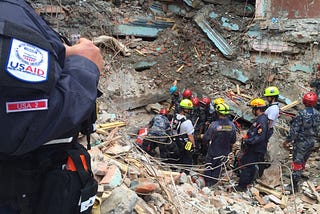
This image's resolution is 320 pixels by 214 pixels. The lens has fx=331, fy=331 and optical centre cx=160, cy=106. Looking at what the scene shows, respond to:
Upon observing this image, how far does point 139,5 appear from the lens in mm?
10578

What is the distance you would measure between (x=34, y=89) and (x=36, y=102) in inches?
1.8

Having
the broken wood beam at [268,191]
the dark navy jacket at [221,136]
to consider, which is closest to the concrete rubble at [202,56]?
the broken wood beam at [268,191]

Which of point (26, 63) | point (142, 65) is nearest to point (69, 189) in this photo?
point (26, 63)

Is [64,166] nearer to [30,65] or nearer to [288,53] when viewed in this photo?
[30,65]

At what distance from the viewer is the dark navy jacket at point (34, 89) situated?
1090mm

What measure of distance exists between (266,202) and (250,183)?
716mm

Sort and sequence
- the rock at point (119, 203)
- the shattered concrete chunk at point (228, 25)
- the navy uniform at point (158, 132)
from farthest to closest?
the shattered concrete chunk at point (228, 25) → the navy uniform at point (158, 132) → the rock at point (119, 203)

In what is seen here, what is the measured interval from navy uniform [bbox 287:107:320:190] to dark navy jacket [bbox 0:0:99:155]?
18.4 feet

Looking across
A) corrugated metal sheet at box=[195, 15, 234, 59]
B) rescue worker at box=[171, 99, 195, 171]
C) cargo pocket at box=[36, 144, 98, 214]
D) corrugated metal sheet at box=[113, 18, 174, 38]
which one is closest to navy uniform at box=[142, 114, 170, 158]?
rescue worker at box=[171, 99, 195, 171]

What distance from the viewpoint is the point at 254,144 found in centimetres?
641

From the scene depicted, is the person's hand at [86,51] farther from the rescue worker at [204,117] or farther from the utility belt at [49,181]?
the rescue worker at [204,117]

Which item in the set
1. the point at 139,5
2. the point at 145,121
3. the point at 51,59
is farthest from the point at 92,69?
the point at 139,5

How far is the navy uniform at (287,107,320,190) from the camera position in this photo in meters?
6.05

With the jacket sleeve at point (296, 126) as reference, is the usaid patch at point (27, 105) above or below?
above
